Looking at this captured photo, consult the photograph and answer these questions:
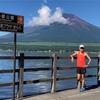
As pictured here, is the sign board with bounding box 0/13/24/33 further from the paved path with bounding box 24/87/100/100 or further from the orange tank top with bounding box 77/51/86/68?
the orange tank top with bounding box 77/51/86/68

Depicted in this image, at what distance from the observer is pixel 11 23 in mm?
10086

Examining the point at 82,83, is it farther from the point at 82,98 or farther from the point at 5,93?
the point at 5,93

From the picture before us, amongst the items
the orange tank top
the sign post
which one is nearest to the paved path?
the orange tank top

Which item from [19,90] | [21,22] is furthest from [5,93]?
[21,22]

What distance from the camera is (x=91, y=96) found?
12094mm

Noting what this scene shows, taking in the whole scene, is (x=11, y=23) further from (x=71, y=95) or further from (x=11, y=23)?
(x=71, y=95)

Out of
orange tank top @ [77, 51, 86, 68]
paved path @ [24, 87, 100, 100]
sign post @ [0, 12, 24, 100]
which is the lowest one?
paved path @ [24, 87, 100, 100]

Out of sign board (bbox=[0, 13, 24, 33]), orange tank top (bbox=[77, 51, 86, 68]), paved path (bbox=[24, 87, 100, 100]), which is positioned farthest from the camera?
orange tank top (bbox=[77, 51, 86, 68])

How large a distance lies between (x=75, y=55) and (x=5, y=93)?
7.67m

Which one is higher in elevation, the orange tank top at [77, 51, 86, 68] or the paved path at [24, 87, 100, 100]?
the orange tank top at [77, 51, 86, 68]

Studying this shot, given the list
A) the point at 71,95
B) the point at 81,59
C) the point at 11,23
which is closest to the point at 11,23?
the point at 11,23

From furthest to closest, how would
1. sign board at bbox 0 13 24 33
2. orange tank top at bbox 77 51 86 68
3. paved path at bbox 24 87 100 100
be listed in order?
1. orange tank top at bbox 77 51 86 68
2. paved path at bbox 24 87 100 100
3. sign board at bbox 0 13 24 33

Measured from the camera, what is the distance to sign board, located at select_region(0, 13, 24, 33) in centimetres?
Answer: 991

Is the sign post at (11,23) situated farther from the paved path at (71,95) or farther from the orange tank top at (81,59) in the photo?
the orange tank top at (81,59)
